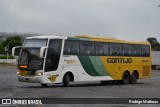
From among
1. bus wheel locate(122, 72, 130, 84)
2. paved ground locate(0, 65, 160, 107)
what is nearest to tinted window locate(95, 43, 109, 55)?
paved ground locate(0, 65, 160, 107)

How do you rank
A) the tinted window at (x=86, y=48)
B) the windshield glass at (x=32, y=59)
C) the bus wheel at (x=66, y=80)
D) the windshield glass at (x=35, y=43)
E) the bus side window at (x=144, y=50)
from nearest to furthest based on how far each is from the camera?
1. the windshield glass at (x=32, y=59)
2. the windshield glass at (x=35, y=43)
3. the bus wheel at (x=66, y=80)
4. the tinted window at (x=86, y=48)
5. the bus side window at (x=144, y=50)

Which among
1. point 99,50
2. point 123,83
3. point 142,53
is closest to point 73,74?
point 99,50

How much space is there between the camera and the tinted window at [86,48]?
3028 cm

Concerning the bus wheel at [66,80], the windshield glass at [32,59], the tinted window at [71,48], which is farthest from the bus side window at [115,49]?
the windshield glass at [32,59]

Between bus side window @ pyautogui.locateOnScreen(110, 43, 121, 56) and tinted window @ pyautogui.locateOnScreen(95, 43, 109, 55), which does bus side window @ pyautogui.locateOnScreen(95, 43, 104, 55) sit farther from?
bus side window @ pyautogui.locateOnScreen(110, 43, 121, 56)

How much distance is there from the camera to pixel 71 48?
2938 cm

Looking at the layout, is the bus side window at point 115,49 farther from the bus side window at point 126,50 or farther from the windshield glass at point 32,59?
the windshield glass at point 32,59

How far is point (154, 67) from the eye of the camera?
3100 inches

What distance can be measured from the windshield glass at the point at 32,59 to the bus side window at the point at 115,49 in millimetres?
7168

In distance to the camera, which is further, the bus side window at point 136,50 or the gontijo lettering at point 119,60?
the bus side window at point 136,50

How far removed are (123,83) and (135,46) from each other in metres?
2.96

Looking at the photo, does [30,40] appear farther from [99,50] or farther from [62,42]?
[99,50]

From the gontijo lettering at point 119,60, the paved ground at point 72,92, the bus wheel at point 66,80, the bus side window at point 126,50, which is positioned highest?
the bus side window at point 126,50

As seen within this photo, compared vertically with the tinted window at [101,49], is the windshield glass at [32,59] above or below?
below
